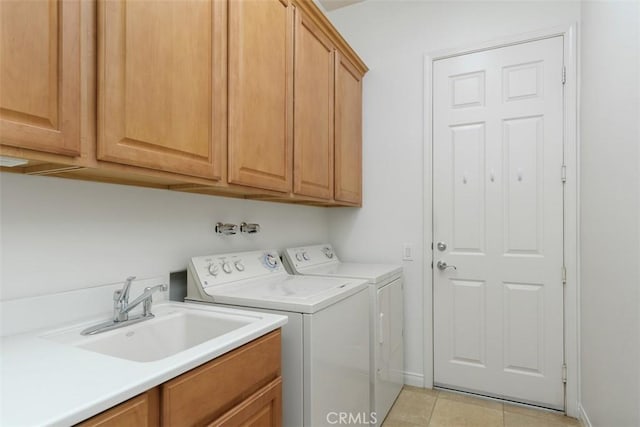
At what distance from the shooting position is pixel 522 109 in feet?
7.73

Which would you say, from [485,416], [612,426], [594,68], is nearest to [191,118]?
[594,68]

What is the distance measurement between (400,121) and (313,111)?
3.05ft

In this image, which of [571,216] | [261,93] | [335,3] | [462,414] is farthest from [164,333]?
[335,3]

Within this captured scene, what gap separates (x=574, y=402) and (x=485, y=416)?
0.56m

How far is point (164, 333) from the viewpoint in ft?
4.34

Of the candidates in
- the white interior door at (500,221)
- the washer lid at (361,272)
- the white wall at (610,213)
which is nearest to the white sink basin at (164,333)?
the washer lid at (361,272)

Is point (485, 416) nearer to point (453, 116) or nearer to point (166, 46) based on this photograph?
point (453, 116)

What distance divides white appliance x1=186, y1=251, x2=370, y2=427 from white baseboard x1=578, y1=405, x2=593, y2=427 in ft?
4.20

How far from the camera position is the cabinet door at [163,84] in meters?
0.98

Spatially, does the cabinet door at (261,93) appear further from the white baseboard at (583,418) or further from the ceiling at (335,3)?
the white baseboard at (583,418)

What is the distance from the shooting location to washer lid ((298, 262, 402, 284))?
6.77 ft

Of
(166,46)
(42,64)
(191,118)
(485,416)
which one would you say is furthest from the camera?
(485,416)

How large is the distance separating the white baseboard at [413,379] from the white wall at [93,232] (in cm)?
168

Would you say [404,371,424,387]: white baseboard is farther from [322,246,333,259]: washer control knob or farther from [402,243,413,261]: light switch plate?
[322,246,333,259]: washer control knob
